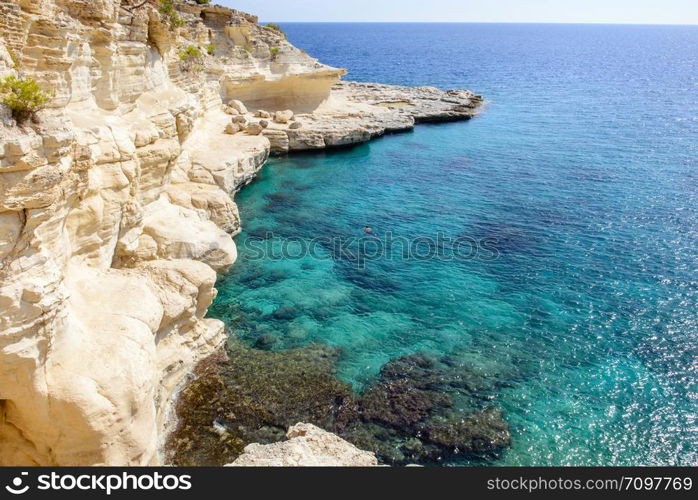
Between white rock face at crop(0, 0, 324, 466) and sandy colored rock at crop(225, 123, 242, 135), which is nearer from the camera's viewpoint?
white rock face at crop(0, 0, 324, 466)

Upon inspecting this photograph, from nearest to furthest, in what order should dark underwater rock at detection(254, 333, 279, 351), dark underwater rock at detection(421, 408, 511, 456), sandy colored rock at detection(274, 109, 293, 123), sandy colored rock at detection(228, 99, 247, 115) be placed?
dark underwater rock at detection(421, 408, 511, 456), dark underwater rock at detection(254, 333, 279, 351), sandy colored rock at detection(228, 99, 247, 115), sandy colored rock at detection(274, 109, 293, 123)

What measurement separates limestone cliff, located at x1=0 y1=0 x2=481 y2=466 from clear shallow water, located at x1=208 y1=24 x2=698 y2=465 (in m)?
3.83

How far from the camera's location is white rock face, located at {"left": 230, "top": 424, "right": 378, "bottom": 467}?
12.7 metres

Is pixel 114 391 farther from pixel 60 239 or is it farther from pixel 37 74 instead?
pixel 37 74

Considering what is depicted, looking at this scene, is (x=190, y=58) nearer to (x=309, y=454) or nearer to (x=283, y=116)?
(x=283, y=116)

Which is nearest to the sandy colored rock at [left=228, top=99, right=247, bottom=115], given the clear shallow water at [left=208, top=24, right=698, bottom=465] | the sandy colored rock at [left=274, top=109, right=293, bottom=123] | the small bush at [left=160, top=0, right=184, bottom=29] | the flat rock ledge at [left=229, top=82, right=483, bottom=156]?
the flat rock ledge at [left=229, top=82, right=483, bottom=156]

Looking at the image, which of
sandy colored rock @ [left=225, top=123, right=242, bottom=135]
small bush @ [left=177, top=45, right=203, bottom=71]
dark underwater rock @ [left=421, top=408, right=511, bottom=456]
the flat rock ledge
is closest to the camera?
dark underwater rock @ [left=421, top=408, right=511, bottom=456]

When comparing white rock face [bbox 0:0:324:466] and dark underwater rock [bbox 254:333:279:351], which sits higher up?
white rock face [bbox 0:0:324:466]

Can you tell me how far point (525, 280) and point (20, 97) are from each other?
22.6 m

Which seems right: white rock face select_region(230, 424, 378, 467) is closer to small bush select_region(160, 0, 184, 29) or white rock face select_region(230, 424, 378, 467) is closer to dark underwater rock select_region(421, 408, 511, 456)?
dark underwater rock select_region(421, 408, 511, 456)

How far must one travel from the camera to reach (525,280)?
2691 cm

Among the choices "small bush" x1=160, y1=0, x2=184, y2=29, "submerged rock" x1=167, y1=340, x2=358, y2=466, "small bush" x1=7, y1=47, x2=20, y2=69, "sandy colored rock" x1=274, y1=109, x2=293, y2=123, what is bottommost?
"submerged rock" x1=167, y1=340, x2=358, y2=466

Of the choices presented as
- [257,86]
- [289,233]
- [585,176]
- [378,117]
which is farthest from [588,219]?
[257,86]
